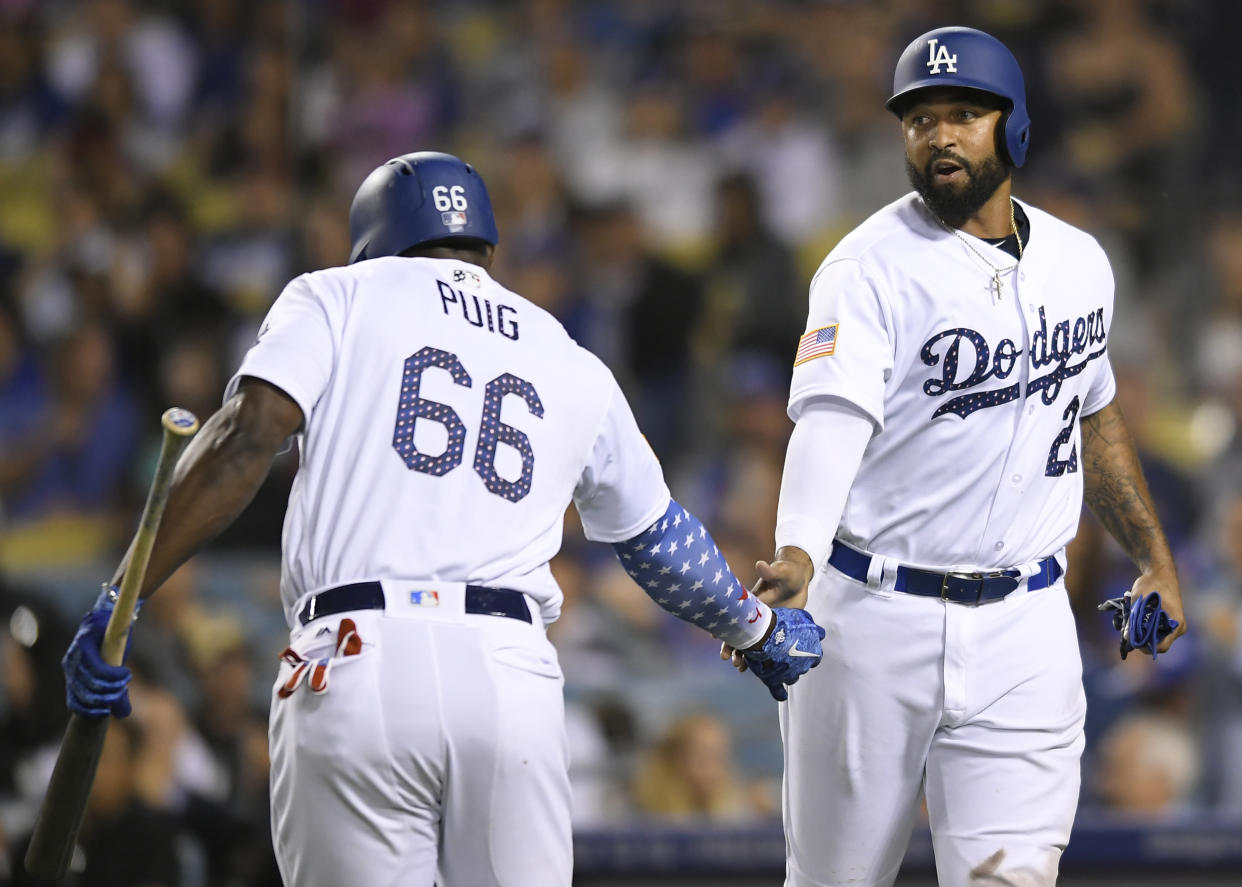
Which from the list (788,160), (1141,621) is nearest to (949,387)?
(1141,621)

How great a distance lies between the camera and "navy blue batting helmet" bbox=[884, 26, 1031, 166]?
3479 millimetres

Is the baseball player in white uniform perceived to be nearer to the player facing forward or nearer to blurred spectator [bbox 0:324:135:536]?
the player facing forward

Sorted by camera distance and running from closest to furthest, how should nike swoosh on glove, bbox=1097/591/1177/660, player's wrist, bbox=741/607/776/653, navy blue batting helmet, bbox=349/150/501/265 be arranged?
navy blue batting helmet, bbox=349/150/501/265
player's wrist, bbox=741/607/776/653
nike swoosh on glove, bbox=1097/591/1177/660

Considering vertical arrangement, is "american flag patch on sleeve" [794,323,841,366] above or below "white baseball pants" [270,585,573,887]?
above

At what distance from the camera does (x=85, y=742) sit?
2975mm

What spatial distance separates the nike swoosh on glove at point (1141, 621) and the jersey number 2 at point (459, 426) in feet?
4.90

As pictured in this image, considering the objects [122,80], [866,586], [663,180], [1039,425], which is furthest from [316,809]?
[122,80]

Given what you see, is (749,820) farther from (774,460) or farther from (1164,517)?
(1164,517)

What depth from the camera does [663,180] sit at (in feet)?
26.9

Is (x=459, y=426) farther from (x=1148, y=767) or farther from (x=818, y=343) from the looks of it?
(x=1148, y=767)

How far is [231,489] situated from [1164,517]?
4807mm

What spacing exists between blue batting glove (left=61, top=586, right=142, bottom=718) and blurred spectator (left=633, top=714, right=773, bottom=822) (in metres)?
3.87

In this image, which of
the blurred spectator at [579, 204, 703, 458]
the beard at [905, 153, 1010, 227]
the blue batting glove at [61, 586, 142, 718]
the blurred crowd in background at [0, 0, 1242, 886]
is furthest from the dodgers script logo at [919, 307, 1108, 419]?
the blurred spectator at [579, 204, 703, 458]

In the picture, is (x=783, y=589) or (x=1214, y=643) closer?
(x=783, y=589)
